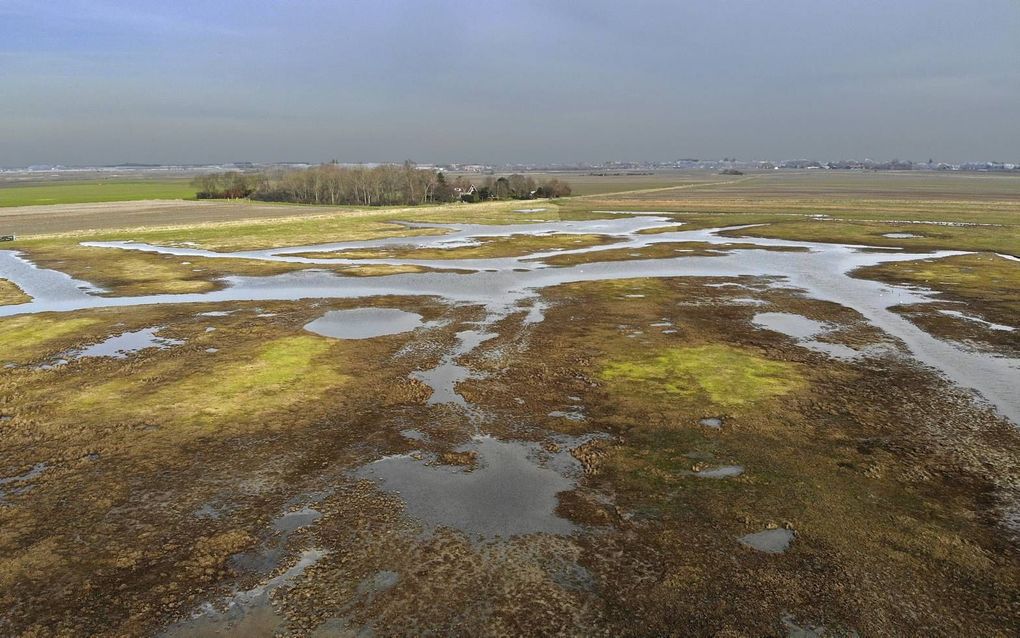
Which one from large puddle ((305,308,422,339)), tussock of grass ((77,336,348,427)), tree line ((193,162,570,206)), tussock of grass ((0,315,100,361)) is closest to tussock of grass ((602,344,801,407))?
tussock of grass ((77,336,348,427))

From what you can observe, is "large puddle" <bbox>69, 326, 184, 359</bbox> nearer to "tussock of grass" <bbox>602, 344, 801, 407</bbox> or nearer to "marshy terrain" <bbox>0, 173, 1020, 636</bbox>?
"marshy terrain" <bbox>0, 173, 1020, 636</bbox>

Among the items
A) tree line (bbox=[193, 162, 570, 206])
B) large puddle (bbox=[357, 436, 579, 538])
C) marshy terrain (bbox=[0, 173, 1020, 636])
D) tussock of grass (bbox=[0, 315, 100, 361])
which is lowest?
large puddle (bbox=[357, 436, 579, 538])

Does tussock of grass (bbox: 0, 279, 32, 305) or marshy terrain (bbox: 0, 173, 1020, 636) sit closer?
marshy terrain (bbox: 0, 173, 1020, 636)

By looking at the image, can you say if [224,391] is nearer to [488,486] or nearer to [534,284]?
[488,486]

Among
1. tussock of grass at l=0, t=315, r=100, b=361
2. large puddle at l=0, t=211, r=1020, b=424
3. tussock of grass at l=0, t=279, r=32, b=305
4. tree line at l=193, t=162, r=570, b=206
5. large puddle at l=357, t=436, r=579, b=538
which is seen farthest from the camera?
tree line at l=193, t=162, r=570, b=206

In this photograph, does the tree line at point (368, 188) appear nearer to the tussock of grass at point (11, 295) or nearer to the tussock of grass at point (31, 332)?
the tussock of grass at point (11, 295)

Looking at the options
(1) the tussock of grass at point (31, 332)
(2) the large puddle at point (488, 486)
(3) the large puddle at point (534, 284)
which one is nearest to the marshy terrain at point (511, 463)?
(2) the large puddle at point (488, 486)

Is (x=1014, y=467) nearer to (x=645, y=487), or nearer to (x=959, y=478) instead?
(x=959, y=478)
